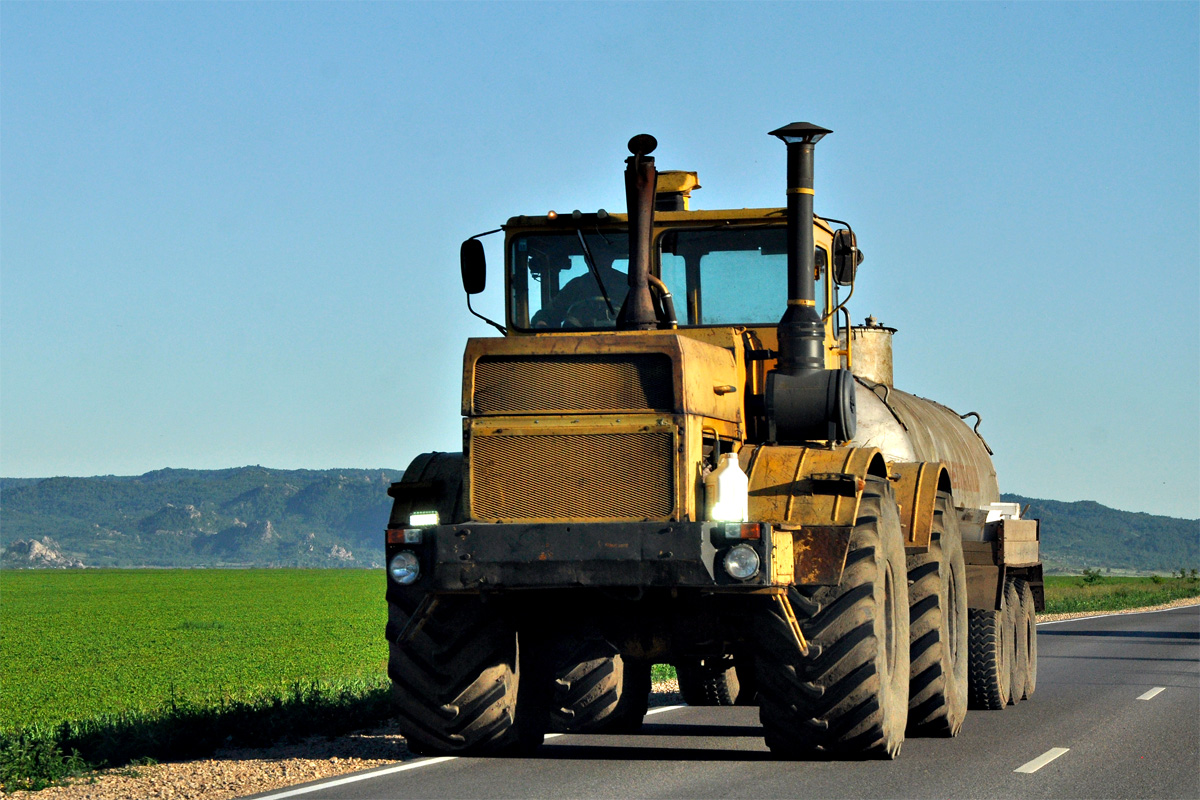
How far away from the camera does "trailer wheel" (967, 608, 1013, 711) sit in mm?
16484

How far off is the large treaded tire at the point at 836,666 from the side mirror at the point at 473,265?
354cm

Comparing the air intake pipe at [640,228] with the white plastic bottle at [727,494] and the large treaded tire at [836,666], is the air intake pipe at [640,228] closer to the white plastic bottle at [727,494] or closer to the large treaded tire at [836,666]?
the white plastic bottle at [727,494]

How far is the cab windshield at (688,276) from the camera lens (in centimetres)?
1312

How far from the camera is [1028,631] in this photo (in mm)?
18688

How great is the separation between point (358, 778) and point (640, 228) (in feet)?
14.3

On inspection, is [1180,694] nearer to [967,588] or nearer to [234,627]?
Answer: [967,588]

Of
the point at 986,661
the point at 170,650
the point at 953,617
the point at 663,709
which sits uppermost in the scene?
the point at 953,617

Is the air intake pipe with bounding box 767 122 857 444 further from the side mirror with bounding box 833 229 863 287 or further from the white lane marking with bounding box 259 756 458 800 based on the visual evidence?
the white lane marking with bounding box 259 756 458 800

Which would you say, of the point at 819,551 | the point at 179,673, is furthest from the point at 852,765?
the point at 179,673

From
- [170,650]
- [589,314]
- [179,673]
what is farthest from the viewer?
[170,650]

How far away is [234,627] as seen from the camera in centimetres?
5406

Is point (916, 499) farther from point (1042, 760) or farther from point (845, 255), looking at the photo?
point (1042, 760)

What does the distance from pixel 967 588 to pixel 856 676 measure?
5.89 meters

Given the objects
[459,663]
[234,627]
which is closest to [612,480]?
[459,663]
